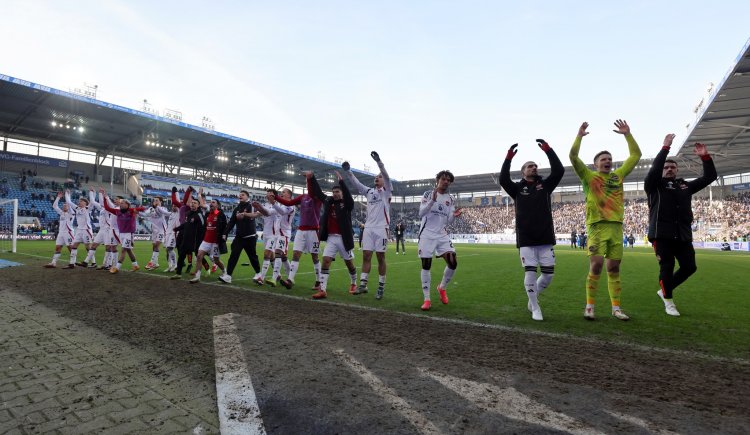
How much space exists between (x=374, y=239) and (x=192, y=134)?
132ft

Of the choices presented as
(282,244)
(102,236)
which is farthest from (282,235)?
(102,236)

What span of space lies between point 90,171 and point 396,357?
53.8m

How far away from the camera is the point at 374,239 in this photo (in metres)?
7.01

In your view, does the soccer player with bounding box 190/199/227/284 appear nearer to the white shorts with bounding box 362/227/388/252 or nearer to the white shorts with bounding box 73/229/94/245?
the white shorts with bounding box 362/227/388/252

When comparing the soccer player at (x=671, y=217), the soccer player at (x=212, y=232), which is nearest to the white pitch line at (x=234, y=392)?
the soccer player at (x=212, y=232)

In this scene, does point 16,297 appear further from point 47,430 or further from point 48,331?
point 47,430

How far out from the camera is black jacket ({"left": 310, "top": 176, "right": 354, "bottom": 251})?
730cm

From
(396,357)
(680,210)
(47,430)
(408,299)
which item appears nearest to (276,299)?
(408,299)

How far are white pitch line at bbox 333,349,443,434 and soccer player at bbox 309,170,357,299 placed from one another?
3.90 meters

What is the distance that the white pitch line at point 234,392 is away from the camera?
7.04 ft

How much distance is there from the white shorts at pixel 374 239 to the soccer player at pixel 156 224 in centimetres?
777

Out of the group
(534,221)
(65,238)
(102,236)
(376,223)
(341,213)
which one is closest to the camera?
(534,221)

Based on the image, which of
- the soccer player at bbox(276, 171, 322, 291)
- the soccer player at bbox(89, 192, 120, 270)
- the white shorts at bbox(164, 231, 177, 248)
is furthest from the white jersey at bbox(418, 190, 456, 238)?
the soccer player at bbox(89, 192, 120, 270)

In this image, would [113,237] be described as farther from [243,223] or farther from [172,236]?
[243,223]
